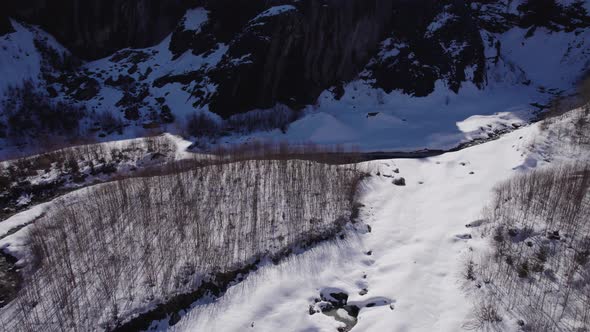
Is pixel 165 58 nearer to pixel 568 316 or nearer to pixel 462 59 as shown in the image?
pixel 462 59

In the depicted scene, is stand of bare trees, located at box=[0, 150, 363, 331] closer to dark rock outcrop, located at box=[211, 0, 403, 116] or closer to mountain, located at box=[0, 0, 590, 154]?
mountain, located at box=[0, 0, 590, 154]

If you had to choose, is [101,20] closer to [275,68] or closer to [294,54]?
[275,68]

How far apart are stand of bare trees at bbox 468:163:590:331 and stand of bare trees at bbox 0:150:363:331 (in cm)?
414

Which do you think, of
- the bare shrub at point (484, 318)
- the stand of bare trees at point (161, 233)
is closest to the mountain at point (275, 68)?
the stand of bare trees at point (161, 233)

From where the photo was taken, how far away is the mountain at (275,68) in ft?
84.2

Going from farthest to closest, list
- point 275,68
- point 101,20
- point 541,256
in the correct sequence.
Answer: point 101,20 → point 275,68 → point 541,256

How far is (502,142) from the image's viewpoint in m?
17.1

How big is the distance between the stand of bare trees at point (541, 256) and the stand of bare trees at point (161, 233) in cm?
414

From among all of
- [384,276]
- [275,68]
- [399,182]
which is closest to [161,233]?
[384,276]

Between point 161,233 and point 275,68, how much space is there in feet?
71.9

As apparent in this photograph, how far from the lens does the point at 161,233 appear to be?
9273 mm

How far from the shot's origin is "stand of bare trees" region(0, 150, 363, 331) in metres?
7.14

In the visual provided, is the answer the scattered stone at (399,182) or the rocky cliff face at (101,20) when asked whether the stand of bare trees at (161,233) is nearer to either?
the scattered stone at (399,182)

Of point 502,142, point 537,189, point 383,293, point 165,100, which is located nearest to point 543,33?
point 502,142
